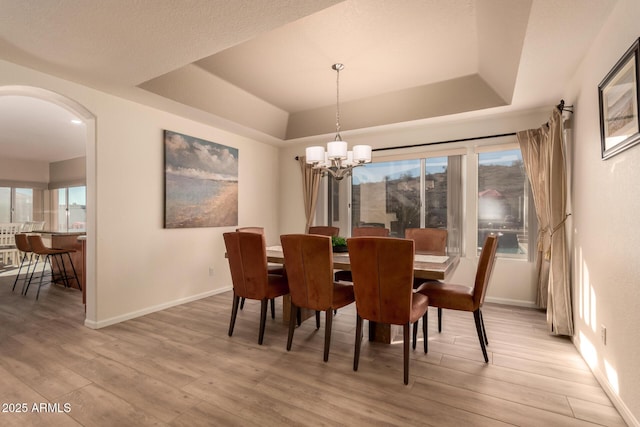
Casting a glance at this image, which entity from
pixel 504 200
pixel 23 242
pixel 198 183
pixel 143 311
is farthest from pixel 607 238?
pixel 23 242

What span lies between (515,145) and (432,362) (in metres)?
2.90

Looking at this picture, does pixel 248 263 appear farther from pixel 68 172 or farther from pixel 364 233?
pixel 68 172

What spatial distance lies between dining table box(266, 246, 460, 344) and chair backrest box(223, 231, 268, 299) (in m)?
0.23

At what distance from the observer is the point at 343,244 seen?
3.12 m

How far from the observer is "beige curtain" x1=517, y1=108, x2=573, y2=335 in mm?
2840

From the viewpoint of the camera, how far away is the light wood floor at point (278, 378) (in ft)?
5.70

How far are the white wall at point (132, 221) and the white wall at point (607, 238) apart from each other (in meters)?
4.09

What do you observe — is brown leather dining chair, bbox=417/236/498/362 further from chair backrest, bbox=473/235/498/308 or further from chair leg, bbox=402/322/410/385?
chair leg, bbox=402/322/410/385

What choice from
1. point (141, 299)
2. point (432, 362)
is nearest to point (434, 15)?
point (432, 362)

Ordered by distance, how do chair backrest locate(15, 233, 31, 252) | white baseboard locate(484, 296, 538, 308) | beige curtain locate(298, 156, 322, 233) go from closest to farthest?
white baseboard locate(484, 296, 538, 308) < chair backrest locate(15, 233, 31, 252) < beige curtain locate(298, 156, 322, 233)

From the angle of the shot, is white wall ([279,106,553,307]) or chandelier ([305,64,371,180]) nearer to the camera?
chandelier ([305,64,371,180])

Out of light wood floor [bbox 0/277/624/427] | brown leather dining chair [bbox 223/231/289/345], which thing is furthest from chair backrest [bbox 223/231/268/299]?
light wood floor [bbox 0/277/624/427]

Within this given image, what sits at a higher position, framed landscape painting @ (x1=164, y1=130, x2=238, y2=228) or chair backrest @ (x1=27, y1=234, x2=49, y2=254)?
framed landscape painting @ (x1=164, y1=130, x2=238, y2=228)

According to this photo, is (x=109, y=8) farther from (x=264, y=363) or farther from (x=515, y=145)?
(x=515, y=145)
